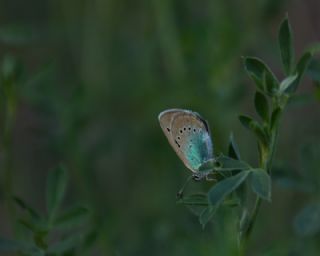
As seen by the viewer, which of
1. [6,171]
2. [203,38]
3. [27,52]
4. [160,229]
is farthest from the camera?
[27,52]

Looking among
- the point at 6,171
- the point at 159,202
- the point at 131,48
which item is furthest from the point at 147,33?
the point at 6,171

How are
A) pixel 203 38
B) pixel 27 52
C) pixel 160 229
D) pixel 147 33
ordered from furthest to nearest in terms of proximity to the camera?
1. pixel 27 52
2. pixel 147 33
3. pixel 203 38
4. pixel 160 229

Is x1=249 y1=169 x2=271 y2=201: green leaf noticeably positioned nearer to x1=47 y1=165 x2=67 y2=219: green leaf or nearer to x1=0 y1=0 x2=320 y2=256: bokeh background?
x1=47 y1=165 x2=67 y2=219: green leaf

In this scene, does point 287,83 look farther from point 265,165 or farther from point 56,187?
point 56,187

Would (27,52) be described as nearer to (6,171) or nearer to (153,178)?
(153,178)

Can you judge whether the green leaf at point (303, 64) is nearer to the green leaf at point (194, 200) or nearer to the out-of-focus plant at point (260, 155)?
the out-of-focus plant at point (260, 155)

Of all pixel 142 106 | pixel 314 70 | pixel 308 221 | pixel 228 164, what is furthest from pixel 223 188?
pixel 142 106

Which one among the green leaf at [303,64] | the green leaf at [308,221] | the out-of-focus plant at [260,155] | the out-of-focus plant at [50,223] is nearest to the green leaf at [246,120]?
the out-of-focus plant at [260,155]
